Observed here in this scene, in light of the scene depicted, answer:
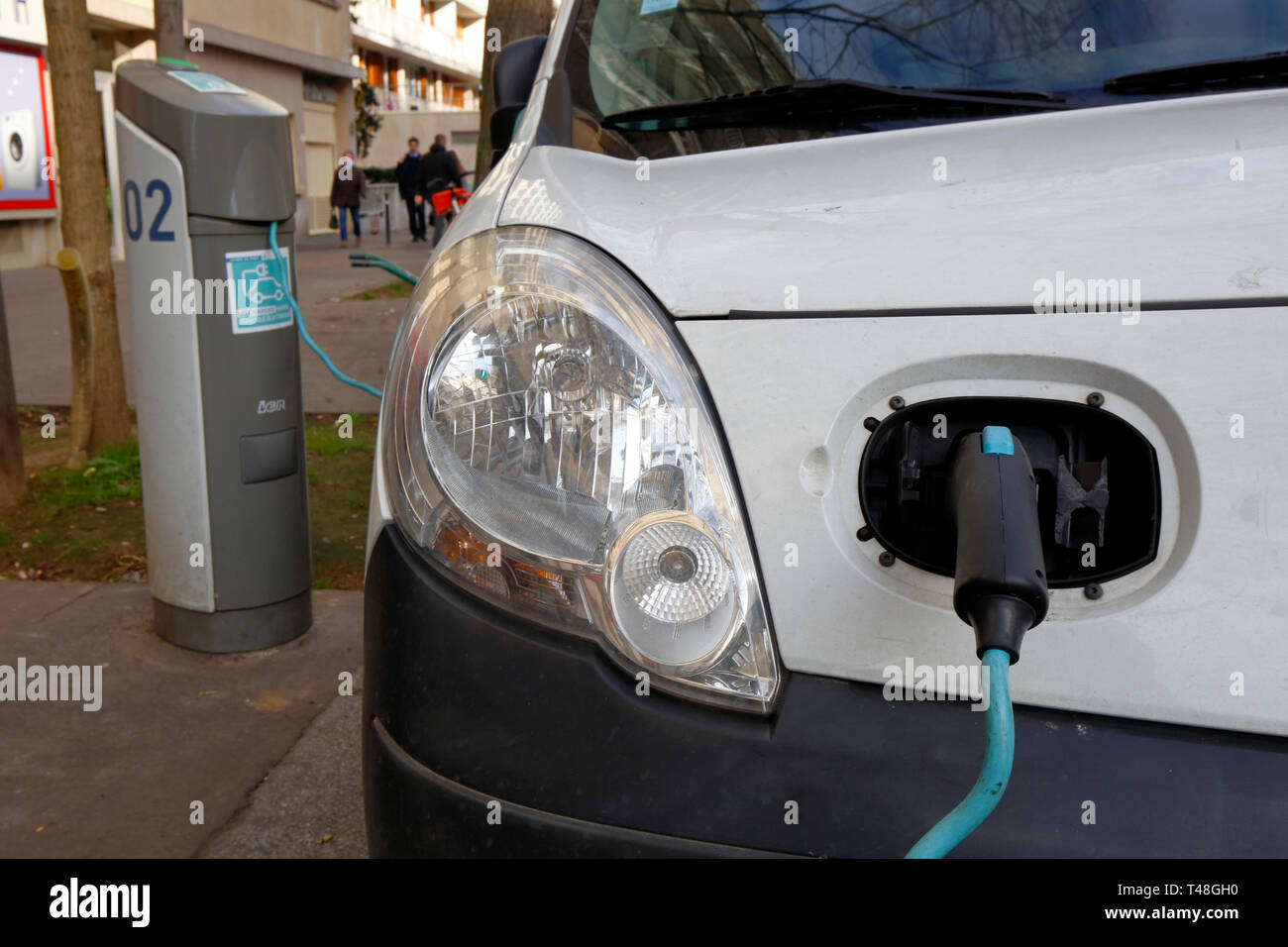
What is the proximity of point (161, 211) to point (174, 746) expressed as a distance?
1520 mm

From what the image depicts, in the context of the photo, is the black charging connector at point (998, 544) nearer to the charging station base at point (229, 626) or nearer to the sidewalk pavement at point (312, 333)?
the charging station base at point (229, 626)

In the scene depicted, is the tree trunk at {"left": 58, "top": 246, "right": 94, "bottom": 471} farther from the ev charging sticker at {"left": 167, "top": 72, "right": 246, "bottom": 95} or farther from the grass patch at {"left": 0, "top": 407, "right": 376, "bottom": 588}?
the ev charging sticker at {"left": 167, "top": 72, "right": 246, "bottom": 95}

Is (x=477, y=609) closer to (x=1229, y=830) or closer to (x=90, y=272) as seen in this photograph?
(x=1229, y=830)

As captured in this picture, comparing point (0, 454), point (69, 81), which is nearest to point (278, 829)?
point (0, 454)

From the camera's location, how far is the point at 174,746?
3162 mm

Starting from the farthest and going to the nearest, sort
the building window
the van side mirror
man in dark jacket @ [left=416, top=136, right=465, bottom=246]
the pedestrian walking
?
the building window, the pedestrian walking, man in dark jacket @ [left=416, top=136, right=465, bottom=246], the van side mirror

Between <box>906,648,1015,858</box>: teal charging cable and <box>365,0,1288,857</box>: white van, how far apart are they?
82 millimetres

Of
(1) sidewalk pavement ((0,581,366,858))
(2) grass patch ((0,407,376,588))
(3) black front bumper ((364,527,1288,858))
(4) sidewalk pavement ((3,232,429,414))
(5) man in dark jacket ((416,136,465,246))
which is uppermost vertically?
(5) man in dark jacket ((416,136,465,246))

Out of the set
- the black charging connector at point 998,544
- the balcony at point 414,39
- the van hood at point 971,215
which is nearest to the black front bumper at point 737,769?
the black charging connector at point 998,544

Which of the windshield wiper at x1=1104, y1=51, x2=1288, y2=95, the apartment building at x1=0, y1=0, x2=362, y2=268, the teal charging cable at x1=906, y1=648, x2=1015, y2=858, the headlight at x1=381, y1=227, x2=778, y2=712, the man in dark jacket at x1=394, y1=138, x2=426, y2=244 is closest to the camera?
the teal charging cable at x1=906, y1=648, x2=1015, y2=858

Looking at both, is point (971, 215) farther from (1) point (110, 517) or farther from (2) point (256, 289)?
(1) point (110, 517)

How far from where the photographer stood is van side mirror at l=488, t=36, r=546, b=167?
248cm

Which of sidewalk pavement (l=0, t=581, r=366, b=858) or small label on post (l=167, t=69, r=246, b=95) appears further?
small label on post (l=167, t=69, r=246, b=95)

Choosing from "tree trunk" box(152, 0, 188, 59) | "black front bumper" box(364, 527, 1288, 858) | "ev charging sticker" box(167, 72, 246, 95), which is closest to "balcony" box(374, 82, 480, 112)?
"tree trunk" box(152, 0, 188, 59)
